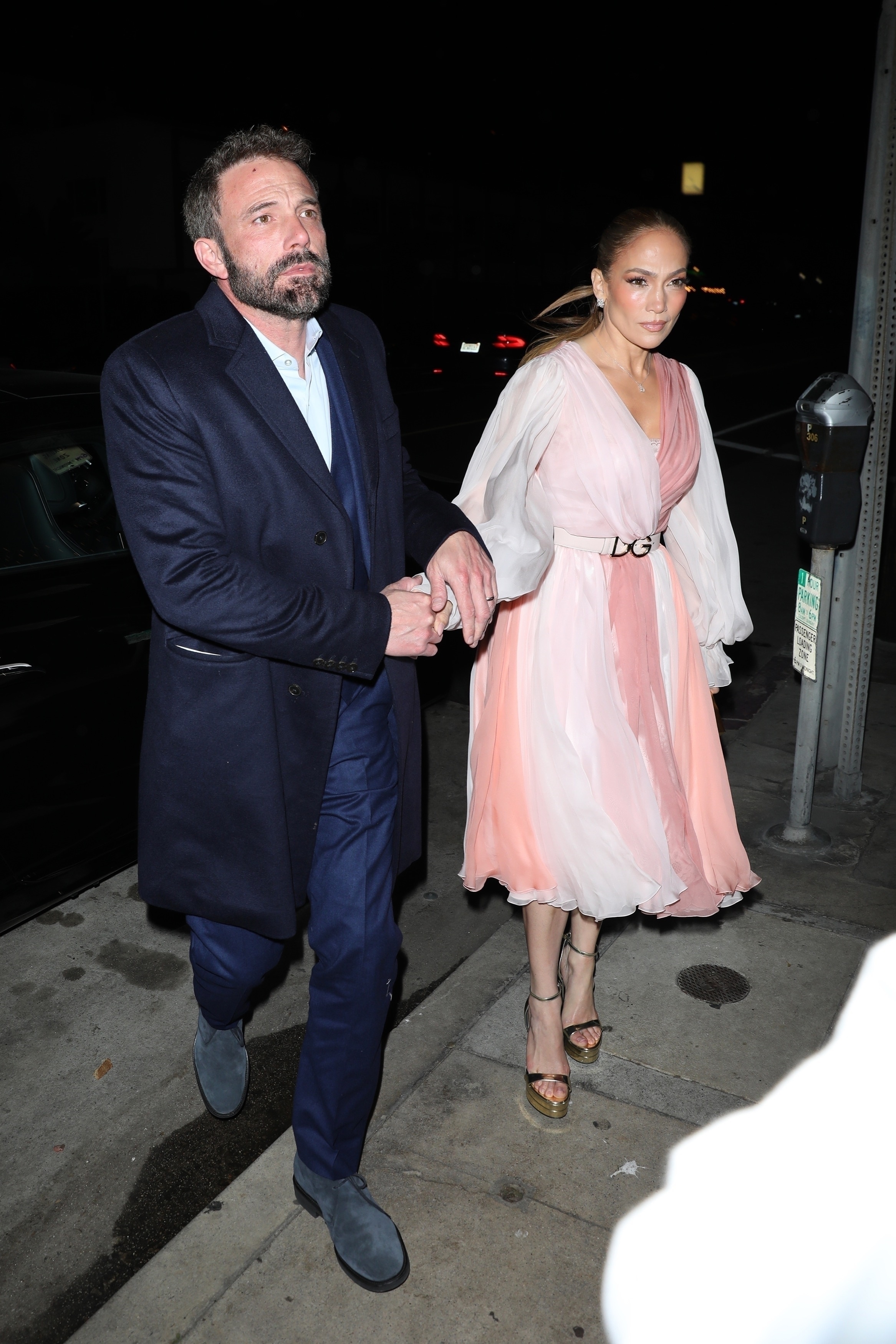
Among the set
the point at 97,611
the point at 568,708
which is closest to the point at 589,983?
the point at 568,708

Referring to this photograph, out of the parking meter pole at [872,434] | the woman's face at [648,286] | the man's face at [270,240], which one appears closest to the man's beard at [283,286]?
the man's face at [270,240]

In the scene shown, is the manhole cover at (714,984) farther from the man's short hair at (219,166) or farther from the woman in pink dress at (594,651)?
the man's short hair at (219,166)

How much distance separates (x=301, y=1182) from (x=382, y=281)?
4058 cm

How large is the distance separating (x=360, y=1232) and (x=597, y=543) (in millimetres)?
1706

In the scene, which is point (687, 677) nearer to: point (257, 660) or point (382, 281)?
point (257, 660)

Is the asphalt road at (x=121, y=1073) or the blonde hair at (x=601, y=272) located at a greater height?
the blonde hair at (x=601, y=272)

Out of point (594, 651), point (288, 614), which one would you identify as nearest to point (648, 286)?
point (594, 651)

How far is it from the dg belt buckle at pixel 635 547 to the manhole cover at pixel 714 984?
137cm

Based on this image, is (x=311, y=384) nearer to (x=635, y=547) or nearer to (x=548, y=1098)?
(x=635, y=547)

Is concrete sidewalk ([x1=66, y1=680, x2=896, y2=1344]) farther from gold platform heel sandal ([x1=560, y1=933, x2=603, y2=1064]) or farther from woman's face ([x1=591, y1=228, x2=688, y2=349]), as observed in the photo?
woman's face ([x1=591, y1=228, x2=688, y2=349])

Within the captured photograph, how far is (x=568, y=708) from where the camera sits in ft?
9.58

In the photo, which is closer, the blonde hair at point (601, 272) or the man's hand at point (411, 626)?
the man's hand at point (411, 626)

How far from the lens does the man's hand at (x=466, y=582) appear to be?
2400mm

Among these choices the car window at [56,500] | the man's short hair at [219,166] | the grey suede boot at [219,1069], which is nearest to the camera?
the man's short hair at [219,166]
